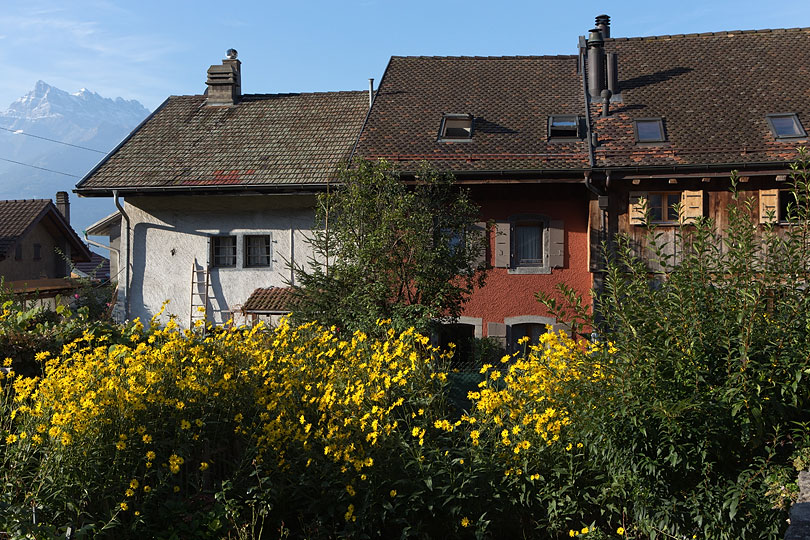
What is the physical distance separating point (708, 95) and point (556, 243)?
4802mm

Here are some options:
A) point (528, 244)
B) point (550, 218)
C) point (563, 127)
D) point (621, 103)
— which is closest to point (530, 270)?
point (528, 244)

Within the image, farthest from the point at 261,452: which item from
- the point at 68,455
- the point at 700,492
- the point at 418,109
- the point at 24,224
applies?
the point at 24,224

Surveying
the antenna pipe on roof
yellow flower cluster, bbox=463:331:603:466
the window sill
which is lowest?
yellow flower cluster, bbox=463:331:603:466

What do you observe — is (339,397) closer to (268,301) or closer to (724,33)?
(268,301)

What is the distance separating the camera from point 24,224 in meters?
29.5

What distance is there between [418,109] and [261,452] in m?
13.1

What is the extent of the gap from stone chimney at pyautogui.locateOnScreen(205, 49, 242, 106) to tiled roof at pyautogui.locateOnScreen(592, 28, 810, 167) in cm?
958

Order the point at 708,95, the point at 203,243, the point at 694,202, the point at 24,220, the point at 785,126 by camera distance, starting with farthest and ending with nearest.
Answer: the point at 24,220 < the point at 203,243 < the point at 708,95 < the point at 785,126 < the point at 694,202

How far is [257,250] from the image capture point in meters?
18.1

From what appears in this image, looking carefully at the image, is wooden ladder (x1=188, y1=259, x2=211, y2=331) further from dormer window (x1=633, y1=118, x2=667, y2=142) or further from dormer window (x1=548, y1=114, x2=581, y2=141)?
dormer window (x1=633, y1=118, x2=667, y2=142)

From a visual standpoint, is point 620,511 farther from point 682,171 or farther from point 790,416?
point 682,171

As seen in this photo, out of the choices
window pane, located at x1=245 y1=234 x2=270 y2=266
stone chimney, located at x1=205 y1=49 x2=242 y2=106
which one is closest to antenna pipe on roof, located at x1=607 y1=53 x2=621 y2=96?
window pane, located at x1=245 y1=234 x2=270 y2=266

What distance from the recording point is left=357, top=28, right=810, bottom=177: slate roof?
1589cm

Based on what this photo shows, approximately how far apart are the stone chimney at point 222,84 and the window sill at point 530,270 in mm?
9364
